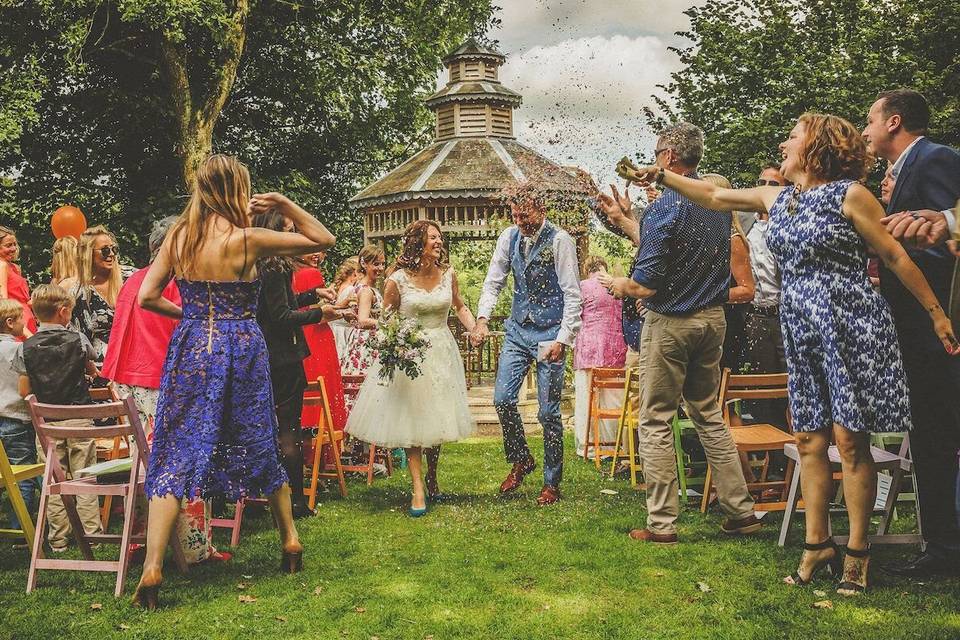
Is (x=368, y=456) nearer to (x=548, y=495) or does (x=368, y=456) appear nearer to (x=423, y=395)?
(x=423, y=395)

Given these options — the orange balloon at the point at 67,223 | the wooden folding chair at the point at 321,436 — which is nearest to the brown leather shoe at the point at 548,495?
the wooden folding chair at the point at 321,436

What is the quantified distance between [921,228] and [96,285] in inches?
225

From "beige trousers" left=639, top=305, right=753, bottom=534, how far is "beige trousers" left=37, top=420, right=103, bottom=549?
3.49 m

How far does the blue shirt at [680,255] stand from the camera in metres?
5.32

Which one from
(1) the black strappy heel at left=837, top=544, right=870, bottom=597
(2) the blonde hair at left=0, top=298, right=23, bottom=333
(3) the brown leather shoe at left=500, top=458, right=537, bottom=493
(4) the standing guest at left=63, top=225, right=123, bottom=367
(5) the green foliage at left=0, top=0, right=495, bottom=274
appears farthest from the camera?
(5) the green foliage at left=0, top=0, right=495, bottom=274

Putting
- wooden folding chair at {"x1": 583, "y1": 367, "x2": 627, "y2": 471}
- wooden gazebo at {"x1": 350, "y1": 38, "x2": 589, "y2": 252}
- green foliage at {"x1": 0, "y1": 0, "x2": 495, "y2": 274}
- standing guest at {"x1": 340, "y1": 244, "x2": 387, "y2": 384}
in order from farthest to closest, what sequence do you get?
1. green foliage at {"x1": 0, "y1": 0, "x2": 495, "y2": 274}
2. wooden gazebo at {"x1": 350, "y1": 38, "x2": 589, "y2": 252}
3. standing guest at {"x1": 340, "y1": 244, "x2": 387, "y2": 384}
4. wooden folding chair at {"x1": 583, "y1": 367, "x2": 627, "y2": 471}

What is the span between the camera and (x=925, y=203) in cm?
447

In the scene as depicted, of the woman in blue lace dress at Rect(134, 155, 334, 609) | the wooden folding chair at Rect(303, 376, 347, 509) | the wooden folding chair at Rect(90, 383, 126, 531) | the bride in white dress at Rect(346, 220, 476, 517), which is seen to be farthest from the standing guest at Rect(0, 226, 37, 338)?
the woman in blue lace dress at Rect(134, 155, 334, 609)

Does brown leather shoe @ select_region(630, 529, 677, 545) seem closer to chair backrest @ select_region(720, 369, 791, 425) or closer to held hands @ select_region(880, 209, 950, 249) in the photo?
chair backrest @ select_region(720, 369, 791, 425)

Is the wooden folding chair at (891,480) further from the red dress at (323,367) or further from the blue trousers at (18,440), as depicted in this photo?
the blue trousers at (18,440)

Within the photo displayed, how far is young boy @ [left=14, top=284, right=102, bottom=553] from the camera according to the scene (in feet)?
18.1

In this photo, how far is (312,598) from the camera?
15.0 ft

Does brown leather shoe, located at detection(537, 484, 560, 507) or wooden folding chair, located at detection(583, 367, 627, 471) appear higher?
wooden folding chair, located at detection(583, 367, 627, 471)

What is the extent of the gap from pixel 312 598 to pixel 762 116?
543 inches
